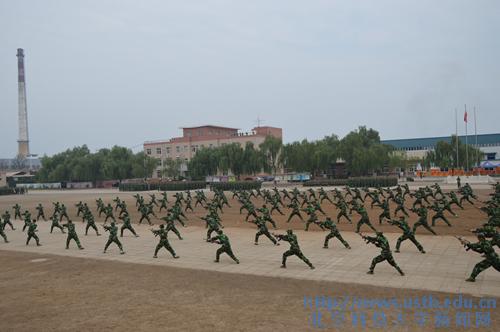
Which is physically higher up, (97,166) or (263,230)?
(97,166)

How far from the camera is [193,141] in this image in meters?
100

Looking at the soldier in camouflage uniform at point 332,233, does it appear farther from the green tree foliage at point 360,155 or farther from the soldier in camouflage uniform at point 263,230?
the green tree foliage at point 360,155

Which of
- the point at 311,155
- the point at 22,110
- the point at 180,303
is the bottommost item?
the point at 180,303

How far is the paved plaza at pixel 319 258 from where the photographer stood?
1137 centimetres

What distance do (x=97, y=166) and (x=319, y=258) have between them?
3466 inches

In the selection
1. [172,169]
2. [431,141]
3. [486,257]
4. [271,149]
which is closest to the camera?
[486,257]

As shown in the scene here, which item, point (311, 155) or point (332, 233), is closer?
point (332, 233)

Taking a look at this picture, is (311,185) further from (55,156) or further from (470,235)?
(55,156)

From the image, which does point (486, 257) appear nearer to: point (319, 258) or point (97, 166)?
point (319, 258)

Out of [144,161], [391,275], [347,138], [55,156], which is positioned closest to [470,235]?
[391,275]

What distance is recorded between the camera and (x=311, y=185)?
59531 mm

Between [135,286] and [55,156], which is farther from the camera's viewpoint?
[55,156]

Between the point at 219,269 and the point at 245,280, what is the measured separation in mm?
1731

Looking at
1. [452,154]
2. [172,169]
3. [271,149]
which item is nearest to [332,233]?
[271,149]
